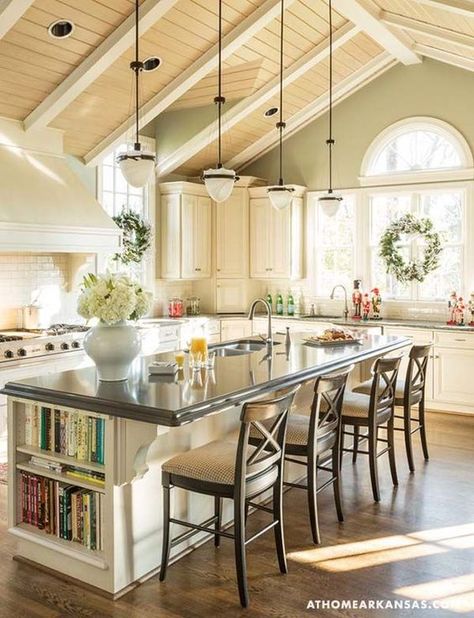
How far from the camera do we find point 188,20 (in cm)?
543

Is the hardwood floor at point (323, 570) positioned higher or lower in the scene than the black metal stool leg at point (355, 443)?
lower

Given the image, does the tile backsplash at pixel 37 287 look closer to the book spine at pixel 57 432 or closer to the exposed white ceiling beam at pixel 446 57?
the book spine at pixel 57 432

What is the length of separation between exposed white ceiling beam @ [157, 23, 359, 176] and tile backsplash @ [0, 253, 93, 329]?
1920mm

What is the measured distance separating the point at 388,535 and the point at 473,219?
4511 millimetres

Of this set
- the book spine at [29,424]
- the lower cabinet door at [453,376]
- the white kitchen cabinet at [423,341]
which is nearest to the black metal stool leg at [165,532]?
the book spine at [29,424]

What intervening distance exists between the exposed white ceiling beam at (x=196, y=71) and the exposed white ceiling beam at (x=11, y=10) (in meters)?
1.98

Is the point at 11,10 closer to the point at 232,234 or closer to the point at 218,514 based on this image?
the point at 218,514

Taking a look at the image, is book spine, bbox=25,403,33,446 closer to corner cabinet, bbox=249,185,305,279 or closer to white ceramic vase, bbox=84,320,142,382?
white ceramic vase, bbox=84,320,142,382

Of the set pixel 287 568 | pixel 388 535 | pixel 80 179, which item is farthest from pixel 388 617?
pixel 80 179

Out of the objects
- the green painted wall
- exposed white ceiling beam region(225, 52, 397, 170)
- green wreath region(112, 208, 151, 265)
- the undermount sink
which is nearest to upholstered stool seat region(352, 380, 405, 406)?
the undermount sink

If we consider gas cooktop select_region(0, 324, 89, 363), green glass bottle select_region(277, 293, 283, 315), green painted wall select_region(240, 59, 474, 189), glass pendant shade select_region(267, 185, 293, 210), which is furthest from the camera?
green glass bottle select_region(277, 293, 283, 315)

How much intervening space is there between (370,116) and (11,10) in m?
4.67

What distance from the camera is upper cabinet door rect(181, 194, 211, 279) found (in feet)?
26.2

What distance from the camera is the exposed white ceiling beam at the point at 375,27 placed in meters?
5.82
